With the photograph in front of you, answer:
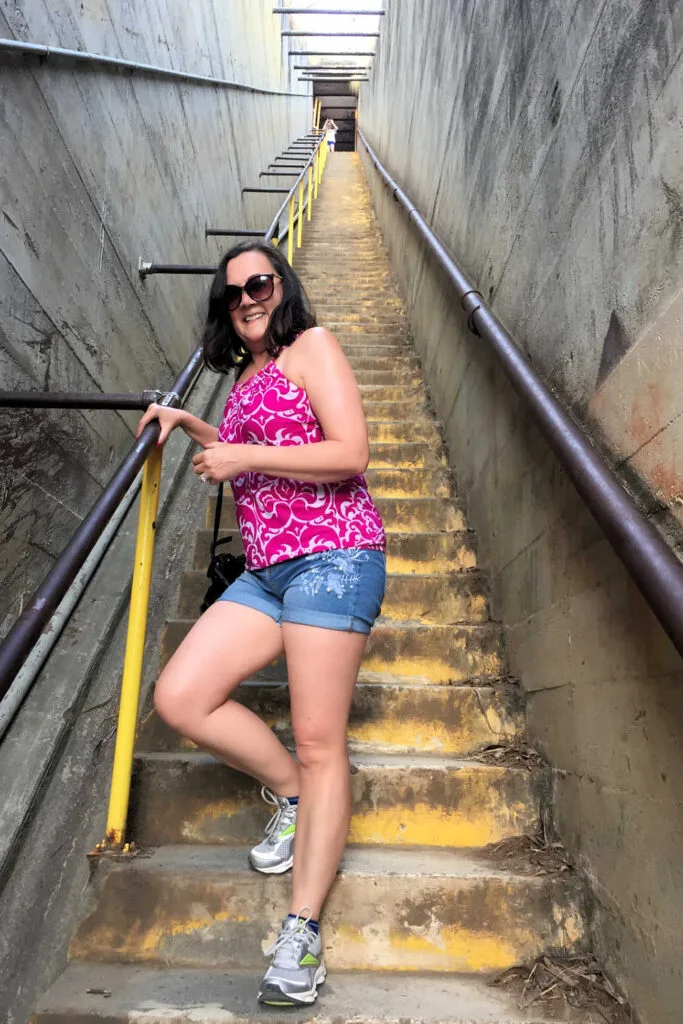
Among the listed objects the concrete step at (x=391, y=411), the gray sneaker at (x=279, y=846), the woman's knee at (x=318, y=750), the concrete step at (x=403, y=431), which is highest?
the concrete step at (x=391, y=411)

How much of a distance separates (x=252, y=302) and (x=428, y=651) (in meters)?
1.22

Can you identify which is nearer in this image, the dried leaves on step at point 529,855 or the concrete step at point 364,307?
the dried leaves on step at point 529,855

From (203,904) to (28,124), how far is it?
2219mm

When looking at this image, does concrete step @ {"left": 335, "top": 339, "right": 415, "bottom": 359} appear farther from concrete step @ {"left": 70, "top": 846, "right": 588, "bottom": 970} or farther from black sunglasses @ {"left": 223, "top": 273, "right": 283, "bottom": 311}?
concrete step @ {"left": 70, "top": 846, "right": 588, "bottom": 970}

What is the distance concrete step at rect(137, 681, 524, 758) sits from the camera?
1.79m

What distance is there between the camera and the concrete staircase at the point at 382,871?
1.25 m

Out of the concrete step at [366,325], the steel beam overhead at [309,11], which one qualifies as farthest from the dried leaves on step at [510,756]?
the steel beam overhead at [309,11]

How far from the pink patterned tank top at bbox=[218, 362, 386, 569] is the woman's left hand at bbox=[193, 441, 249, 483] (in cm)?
11

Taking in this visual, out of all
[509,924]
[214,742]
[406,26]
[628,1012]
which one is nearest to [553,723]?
[509,924]

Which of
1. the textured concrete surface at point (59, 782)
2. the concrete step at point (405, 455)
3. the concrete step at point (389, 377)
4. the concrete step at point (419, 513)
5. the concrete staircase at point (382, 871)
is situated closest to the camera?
the concrete staircase at point (382, 871)

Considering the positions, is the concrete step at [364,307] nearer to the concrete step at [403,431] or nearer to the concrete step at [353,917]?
the concrete step at [403,431]

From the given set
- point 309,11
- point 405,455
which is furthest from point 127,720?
point 309,11

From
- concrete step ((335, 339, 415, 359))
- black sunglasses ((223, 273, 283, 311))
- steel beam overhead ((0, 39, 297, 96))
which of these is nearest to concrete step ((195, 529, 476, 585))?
black sunglasses ((223, 273, 283, 311))

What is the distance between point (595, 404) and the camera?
144 cm
